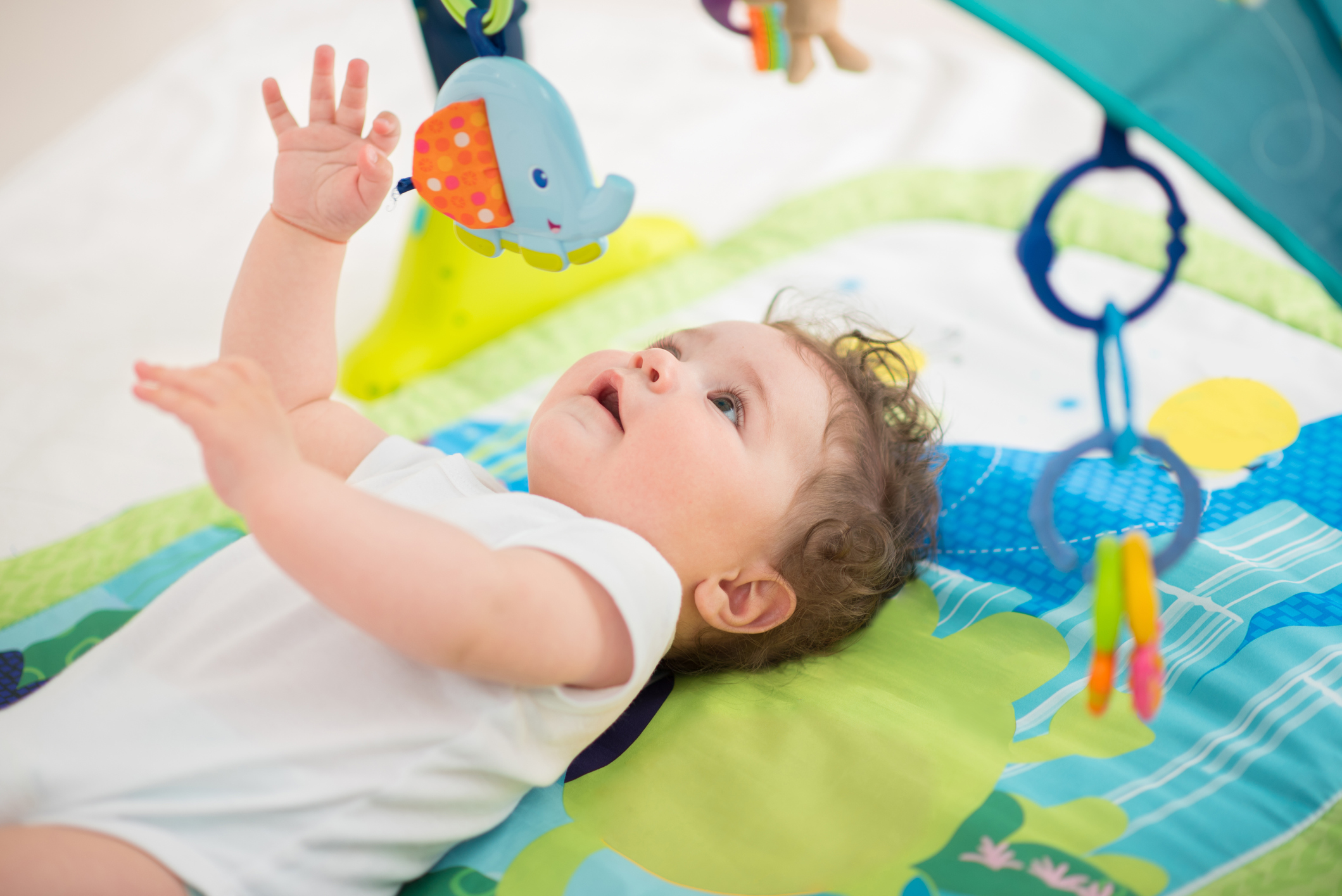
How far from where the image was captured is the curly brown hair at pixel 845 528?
78cm

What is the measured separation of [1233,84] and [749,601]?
17.9 inches

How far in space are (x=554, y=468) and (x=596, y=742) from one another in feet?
0.67

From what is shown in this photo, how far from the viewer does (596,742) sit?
75 centimetres

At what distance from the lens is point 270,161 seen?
1.52m

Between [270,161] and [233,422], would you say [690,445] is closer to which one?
[233,422]

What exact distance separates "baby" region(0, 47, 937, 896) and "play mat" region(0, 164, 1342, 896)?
56 millimetres

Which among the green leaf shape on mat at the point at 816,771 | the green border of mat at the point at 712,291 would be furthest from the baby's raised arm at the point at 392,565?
the green border of mat at the point at 712,291

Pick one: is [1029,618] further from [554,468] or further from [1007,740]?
[554,468]

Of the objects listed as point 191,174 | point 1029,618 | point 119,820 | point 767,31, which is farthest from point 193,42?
point 1029,618

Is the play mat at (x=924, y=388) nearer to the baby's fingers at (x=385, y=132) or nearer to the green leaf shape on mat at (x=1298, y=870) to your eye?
the green leaf shape on mat at (x=1298, y=870)

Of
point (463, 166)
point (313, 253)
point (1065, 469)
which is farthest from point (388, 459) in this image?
point (1065, 469)

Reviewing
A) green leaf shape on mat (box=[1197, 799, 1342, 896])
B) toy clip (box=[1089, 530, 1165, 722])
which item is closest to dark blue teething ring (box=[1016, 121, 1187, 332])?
toy clip (box=[1089, 530, 1165, 722])

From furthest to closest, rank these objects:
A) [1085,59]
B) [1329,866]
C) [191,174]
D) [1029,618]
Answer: [191,174] < [1029,618] < [1329,866] < [1085,59]

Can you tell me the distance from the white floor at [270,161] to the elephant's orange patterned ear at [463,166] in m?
0.58
